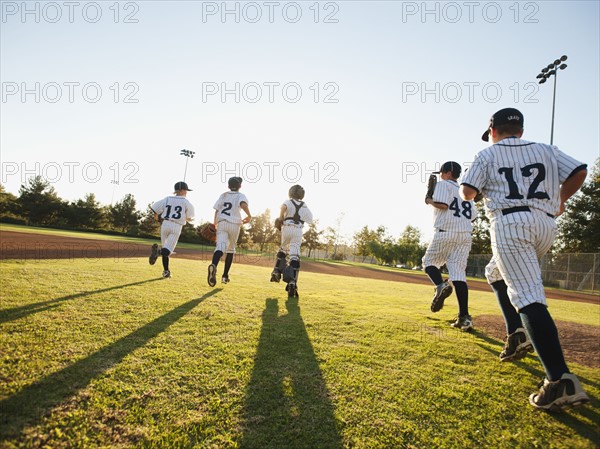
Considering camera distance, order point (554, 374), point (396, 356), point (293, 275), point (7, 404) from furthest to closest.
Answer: point (293, 275), point (396, 356), point (554, 374), point (7, 404)

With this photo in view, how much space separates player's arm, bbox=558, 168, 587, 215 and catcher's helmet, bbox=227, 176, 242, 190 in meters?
5.45

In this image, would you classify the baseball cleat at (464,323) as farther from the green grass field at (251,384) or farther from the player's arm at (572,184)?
the player's arm at (572,184)

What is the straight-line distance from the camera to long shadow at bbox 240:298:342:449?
1.57m

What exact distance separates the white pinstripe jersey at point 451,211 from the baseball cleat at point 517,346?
6.62ft

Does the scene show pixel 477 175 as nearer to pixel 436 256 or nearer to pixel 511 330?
pixel 511 330

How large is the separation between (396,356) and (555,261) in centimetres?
3267

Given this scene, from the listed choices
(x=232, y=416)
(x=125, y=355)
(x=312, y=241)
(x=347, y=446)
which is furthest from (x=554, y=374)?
(x=312, y=241)

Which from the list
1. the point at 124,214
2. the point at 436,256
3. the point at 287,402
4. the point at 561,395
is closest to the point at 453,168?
the point at 436,256

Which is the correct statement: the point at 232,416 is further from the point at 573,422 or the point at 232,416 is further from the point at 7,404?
the point at 573,422

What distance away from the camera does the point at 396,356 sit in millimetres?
2812

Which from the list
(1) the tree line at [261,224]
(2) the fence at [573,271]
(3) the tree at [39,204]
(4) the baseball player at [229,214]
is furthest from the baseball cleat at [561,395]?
(3) the tree at [39,204]

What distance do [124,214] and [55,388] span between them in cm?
7212

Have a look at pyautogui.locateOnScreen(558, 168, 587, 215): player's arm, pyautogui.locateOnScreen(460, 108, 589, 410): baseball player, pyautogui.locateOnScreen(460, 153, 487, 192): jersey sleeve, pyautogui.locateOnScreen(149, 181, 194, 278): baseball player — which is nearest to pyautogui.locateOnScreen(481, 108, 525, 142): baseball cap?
pyautogui.locateOnScreen(460, 108, 589, 410): baseball player

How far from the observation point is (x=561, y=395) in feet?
6.39
